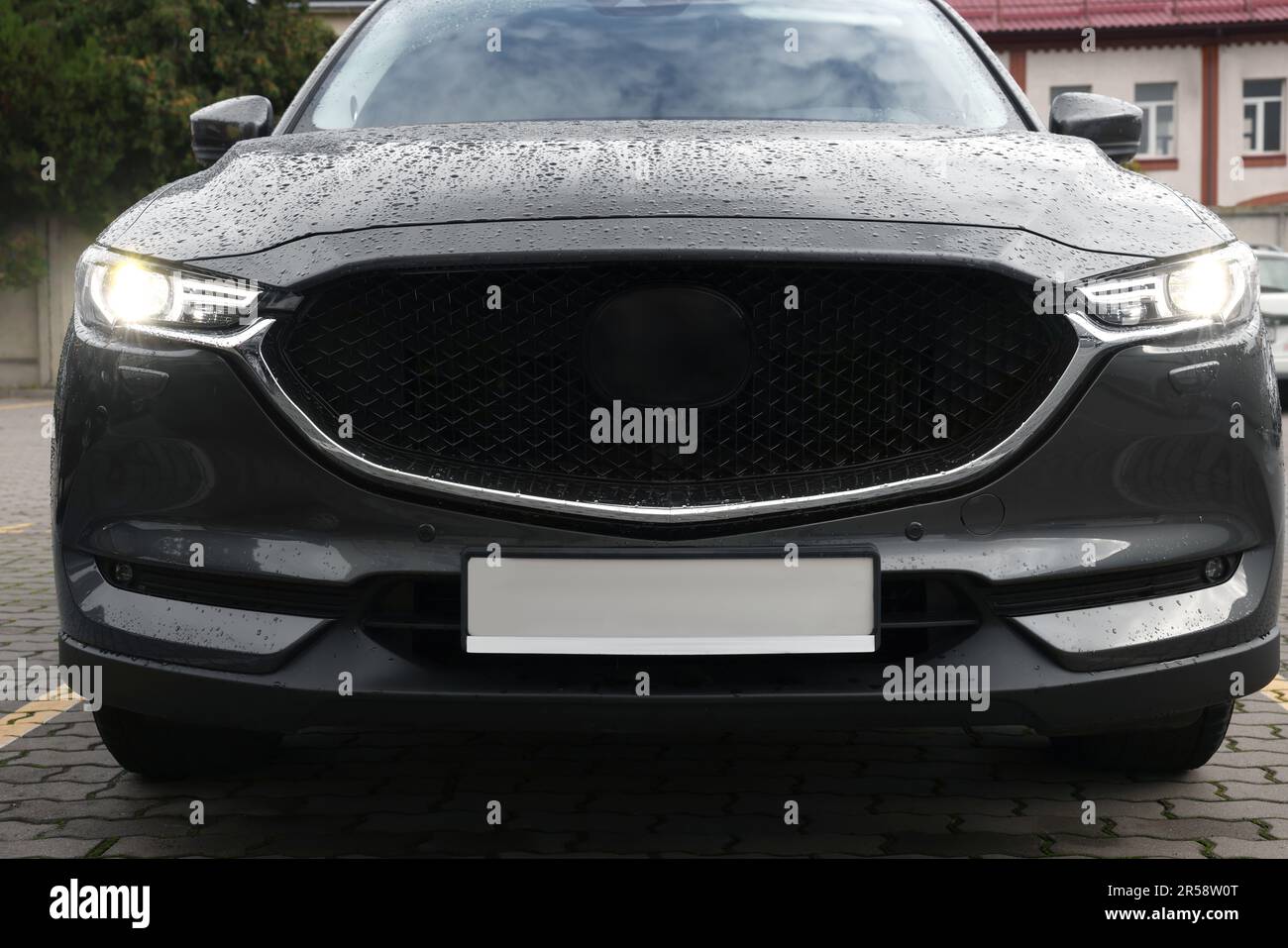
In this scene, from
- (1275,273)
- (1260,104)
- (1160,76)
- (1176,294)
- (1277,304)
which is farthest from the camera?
(1260,104)

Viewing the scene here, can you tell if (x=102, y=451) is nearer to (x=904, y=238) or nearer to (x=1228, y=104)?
(x=904, y=238)

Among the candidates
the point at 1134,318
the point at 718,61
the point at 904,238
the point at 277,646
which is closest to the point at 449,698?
the point at 277,646

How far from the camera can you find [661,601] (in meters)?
2.69

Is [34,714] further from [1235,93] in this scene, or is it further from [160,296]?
[1235,93]

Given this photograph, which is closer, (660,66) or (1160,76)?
(660,66)

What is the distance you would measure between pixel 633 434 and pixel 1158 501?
33.9 inches

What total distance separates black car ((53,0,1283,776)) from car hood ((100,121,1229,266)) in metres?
0.01

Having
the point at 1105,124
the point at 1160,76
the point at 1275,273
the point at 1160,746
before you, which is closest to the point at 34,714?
the point at 1160,746

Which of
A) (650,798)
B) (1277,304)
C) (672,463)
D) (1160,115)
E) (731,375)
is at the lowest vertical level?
(650,798)

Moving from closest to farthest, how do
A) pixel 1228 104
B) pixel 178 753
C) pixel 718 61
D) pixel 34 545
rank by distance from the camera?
pixel 178 753, pixel 718 61, pixel 34 545, pixel 1228 104

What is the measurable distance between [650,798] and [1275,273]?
15.0 m

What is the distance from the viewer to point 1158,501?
2.81 meters

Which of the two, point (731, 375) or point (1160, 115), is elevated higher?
point (1160, 115)

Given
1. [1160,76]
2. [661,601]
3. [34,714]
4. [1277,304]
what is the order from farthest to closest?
[1160,76], [1277,304], [34,714], [661,601]
